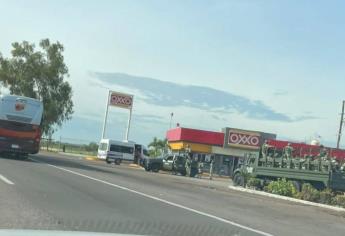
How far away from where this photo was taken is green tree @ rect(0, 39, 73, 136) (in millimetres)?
64875

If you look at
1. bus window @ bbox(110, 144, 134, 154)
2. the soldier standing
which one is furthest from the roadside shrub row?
bus window @ bbox(110, 144, 134, 154)

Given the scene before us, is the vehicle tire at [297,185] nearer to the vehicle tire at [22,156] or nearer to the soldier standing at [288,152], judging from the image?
the soldier standing at [288,152]

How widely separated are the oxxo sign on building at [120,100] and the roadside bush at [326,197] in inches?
1978

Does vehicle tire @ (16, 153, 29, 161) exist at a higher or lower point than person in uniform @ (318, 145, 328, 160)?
lower

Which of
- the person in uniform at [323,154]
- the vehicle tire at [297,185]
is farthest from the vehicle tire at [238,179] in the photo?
the person in uniform at [323,154]

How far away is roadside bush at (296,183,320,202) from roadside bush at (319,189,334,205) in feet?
0.28

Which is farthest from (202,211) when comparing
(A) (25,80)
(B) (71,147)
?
(B) (71,147)

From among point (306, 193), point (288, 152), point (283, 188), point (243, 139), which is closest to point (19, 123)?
point (288, 152)

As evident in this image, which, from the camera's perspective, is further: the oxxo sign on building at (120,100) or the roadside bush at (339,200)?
the oxxo sign on building at (120,100)

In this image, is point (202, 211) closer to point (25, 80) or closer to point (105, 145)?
point (105, 145)

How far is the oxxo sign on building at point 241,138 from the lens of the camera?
60.3 m

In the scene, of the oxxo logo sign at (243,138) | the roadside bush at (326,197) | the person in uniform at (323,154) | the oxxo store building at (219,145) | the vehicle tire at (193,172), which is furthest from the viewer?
the oxxo logo sign at (243,138)

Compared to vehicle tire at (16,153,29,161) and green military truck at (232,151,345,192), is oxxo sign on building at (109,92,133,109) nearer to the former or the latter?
vehicle tire at (16,153,29,161)

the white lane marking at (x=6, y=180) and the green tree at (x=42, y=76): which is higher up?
the green tree at (x=42, y=76)
